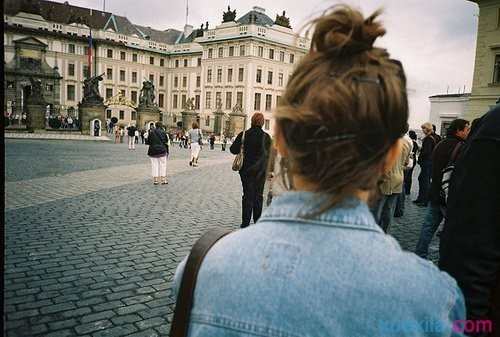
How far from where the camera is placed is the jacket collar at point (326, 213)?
98cm

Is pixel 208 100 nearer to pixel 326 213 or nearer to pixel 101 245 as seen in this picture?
pixel 101 245

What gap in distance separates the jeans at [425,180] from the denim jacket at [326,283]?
33.2 feet

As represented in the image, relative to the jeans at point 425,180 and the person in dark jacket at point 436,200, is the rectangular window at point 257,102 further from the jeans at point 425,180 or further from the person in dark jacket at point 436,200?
the person in dark jacket at point 436,200

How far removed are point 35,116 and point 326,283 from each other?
39.1 meters

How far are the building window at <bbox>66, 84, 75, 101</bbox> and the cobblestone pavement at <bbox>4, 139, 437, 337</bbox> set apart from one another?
62.2m

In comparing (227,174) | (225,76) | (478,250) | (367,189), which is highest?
(225,76)

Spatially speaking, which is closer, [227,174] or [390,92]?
[390,92]

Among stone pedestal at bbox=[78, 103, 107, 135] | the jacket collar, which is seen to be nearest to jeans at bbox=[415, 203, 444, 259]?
the jacket collar

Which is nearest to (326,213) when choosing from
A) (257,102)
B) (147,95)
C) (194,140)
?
(194,140)

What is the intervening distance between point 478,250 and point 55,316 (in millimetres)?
3639

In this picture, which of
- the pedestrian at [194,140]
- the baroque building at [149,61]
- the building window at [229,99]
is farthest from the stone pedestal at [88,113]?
the building window at [229,99]

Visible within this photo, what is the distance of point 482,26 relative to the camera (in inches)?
1089

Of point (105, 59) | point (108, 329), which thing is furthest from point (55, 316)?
point (105, 59)

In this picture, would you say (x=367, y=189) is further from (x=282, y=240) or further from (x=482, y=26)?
(x=482, y=26)
